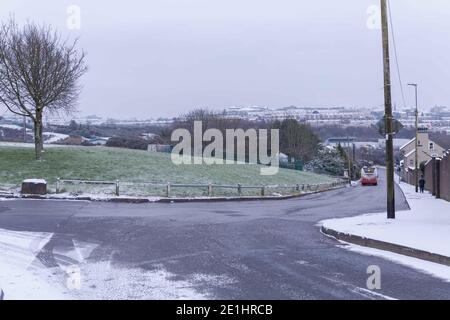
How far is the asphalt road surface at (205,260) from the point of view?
336 inches

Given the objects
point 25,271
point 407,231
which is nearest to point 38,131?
point 407,231

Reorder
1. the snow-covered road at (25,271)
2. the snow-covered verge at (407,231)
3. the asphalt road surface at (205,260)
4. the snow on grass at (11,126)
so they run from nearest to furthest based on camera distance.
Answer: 1. the snow-covered road at (25,271)
2. the asphalt road surface at (205,260)
3. the snow-covered verge at (407,231)
4. the snow on grass at (11,126)

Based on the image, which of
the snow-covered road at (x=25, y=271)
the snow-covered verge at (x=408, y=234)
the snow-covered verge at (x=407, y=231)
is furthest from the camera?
the snow-covered verge at (x=407, y=231)

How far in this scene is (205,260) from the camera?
11.2 m

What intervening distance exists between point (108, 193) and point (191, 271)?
1881 cm

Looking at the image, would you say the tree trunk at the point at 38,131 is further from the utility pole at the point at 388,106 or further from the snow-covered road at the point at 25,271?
the utility pole at the point at 388,106

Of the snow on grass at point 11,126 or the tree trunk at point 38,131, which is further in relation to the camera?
the snow on grass at point 11,126

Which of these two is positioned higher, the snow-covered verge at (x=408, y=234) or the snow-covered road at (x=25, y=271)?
Answer: the snow-covered road at (x=25, y=271)

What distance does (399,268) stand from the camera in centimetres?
1055

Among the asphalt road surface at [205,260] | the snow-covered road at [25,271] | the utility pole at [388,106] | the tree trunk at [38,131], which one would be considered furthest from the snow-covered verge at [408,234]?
the tree trunk at [38,131]

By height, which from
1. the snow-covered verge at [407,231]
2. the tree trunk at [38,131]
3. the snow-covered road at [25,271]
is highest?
the tree trunk at [38,131]

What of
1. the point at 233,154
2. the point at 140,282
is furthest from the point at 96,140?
the point at 140,282
